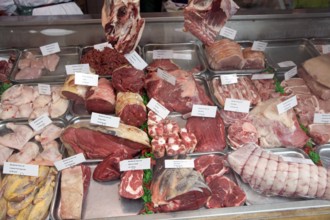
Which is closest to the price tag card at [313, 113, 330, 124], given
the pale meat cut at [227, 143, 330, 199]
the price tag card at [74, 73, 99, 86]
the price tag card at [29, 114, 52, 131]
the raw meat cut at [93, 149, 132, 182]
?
the pale meat cut at [227, 143, 330, 199]

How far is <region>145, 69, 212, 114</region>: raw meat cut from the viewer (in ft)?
10.1

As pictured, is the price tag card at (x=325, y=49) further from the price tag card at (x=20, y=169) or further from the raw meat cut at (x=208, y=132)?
the price tag card at (x=20, y=169)

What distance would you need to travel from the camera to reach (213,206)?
7.87ft

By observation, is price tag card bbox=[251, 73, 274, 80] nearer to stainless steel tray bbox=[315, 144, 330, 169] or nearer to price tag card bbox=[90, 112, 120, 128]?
stainless steel tray bbox=[315, 144, 330, 169]

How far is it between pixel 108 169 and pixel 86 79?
0.89m

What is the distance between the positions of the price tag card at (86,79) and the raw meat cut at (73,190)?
2.57 ft

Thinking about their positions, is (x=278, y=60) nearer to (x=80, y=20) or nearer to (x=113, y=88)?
(x=113, y=88)

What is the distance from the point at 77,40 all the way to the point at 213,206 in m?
2.26

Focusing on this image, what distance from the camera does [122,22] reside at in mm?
2627

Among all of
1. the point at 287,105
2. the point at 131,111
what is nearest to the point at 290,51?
the point at 287,105

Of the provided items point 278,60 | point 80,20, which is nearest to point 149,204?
point 80,20

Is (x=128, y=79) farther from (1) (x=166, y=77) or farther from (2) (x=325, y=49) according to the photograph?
(2) (x=325, y=49)

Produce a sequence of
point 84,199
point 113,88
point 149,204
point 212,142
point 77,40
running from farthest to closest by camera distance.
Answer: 1. point 77,40
2. point 113,88
3. point 212,142
4. point 84,199
5. point 149,204

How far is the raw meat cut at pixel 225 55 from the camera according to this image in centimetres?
339
